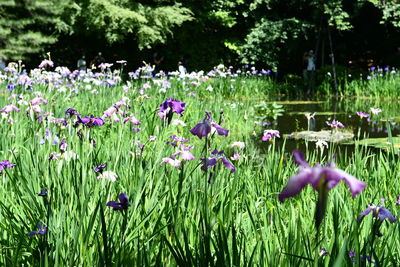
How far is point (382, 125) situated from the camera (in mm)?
6242

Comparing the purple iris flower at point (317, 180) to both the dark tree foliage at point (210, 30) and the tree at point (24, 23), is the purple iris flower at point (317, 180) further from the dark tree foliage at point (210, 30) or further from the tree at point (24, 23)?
the tree at point (24, 23)

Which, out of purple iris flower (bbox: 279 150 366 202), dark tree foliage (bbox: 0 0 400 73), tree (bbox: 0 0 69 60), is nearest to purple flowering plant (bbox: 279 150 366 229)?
purple iris flower (bbox: 279 150 366 202)

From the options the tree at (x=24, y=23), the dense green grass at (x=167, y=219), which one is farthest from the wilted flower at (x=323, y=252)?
the tree at (x=24, y=23)

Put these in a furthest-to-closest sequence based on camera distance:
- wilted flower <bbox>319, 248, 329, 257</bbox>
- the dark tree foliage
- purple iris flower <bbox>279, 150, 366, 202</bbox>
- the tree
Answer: the tree, the dark tree foliage, wilted flower <bbox>319, 248, 329, 257</bbox>, purple iris flower <bbox>279, 150, 366, 202</bbox>

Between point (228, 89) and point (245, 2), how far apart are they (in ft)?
25.0

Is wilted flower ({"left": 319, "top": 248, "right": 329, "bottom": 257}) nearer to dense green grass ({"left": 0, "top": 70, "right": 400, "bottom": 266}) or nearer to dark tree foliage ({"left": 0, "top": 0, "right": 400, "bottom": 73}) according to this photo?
dense green grass ({"left": 0, "top": 70, "right": 400, "bottom": 266})

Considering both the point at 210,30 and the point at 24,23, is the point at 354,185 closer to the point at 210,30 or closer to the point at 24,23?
the point at 24,23

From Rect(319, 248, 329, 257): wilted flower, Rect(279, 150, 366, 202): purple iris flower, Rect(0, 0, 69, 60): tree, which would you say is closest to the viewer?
Rect(279, 150, 366, 202): purple iris flower

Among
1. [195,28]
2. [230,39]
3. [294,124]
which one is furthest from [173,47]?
[294,124]

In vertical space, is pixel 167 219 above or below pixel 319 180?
below

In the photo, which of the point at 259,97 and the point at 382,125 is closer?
the point at 382,125

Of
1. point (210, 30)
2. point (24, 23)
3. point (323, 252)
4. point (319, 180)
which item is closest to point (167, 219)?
point (323, 252)

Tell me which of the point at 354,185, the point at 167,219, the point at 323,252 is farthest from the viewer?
the point at 167,219

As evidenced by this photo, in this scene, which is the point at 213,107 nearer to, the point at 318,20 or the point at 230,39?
the point at 318,20
